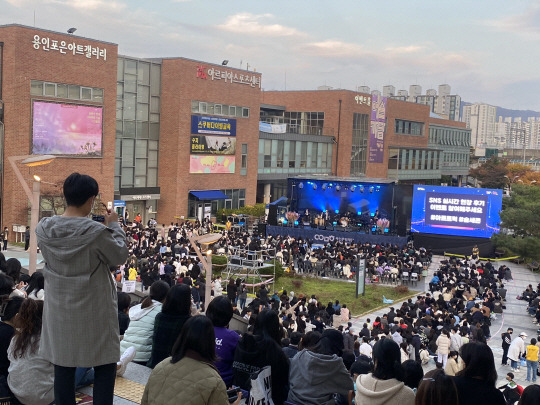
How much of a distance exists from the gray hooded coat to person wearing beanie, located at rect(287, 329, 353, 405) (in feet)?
6.35

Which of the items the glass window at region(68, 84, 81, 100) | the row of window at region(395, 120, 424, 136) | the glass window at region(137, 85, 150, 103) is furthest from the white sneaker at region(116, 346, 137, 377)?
the row of window at region(395, 120, 424, 136)

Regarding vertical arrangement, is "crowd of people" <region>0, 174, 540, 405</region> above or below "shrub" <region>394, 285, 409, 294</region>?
above

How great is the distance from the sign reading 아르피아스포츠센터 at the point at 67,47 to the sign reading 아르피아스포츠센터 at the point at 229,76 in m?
8.15

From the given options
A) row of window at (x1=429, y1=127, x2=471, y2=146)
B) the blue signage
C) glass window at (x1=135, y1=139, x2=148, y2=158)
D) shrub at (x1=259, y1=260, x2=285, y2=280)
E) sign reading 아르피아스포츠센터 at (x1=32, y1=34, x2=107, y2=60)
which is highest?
sign reading 아르피아스포츠센터 at (x1=32, y1=34, x2=107, y2=60)

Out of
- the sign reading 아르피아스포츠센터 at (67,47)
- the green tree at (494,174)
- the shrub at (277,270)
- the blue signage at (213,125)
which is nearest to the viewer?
the shrub at (277,270)

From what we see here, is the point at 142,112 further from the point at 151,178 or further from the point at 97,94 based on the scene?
the point at 97,94

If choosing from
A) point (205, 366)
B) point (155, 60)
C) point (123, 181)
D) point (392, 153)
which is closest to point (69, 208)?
point (205, 366)

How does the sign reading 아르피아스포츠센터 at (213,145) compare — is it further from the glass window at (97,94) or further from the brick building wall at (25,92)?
the brick building wall at (25,92)

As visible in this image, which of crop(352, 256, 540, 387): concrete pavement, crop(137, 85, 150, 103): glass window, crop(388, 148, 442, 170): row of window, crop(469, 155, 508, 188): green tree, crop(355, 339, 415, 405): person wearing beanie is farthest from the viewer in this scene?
crop(469, 155, 508, 188): green tree

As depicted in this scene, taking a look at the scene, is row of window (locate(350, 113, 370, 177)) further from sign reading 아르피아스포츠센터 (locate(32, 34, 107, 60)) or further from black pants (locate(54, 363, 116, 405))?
black pants (locate(54, 363, 116, 405))

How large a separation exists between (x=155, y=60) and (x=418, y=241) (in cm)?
1910

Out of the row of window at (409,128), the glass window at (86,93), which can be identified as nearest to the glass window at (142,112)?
the glass window at (86,93)

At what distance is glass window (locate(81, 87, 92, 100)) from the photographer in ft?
100

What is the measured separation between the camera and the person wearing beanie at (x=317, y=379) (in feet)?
16.2
